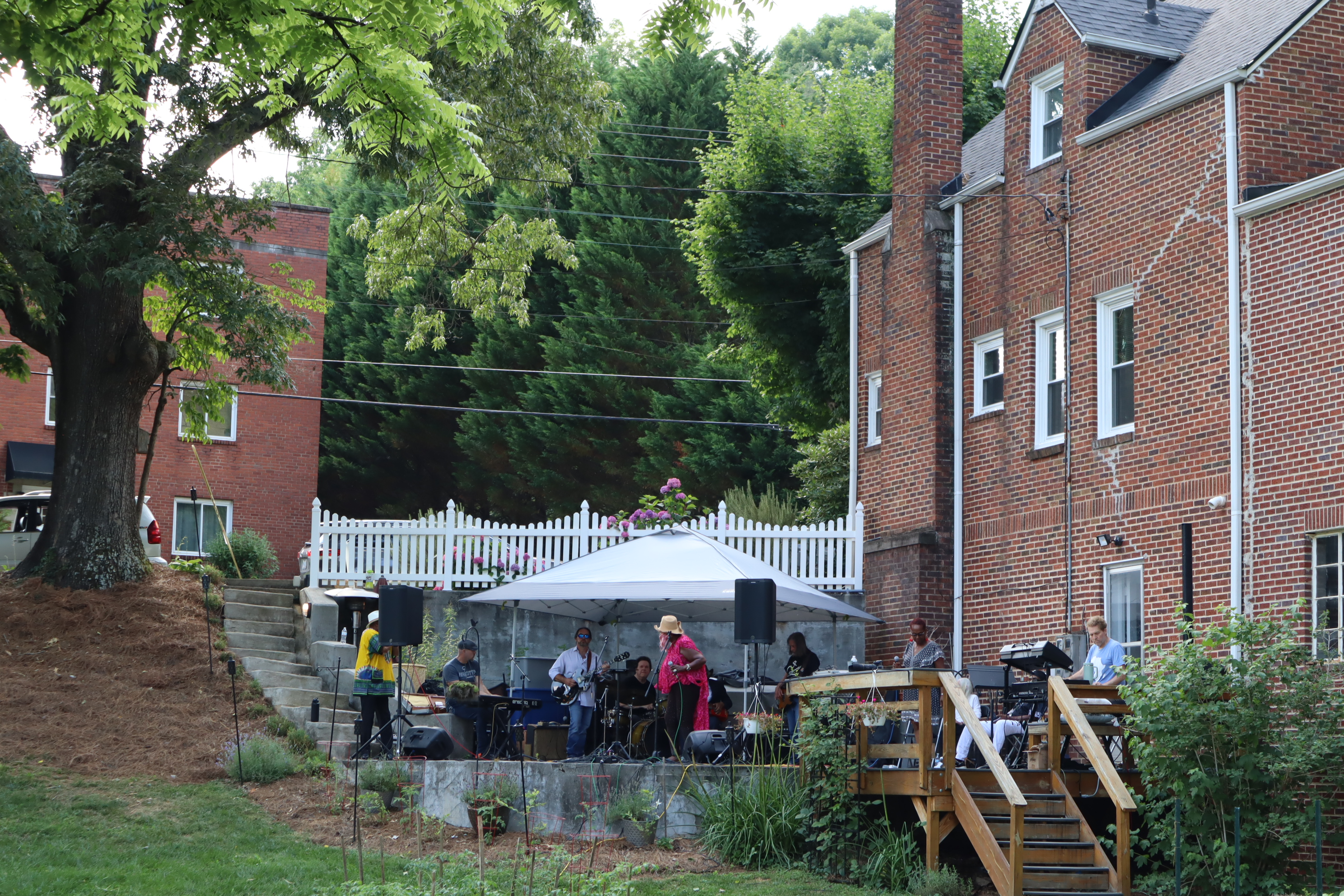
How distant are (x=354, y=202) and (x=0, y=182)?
2802 cm

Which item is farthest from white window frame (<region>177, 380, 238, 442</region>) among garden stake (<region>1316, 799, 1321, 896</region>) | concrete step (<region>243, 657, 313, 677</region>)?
garden stake (<region>1316, 799, 1321, 896</region>)

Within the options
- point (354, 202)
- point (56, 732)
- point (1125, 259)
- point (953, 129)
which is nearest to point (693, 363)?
point (354, 202)

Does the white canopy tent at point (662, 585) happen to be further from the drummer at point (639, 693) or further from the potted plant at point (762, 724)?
the potted plant at point (762, 724)

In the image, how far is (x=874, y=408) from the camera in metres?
21.6

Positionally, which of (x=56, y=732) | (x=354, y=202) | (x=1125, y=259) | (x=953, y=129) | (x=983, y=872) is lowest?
(x=983, y=872)

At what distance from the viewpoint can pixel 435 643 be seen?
1967 centimetres

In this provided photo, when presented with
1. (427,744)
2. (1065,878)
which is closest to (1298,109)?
(1065,878)

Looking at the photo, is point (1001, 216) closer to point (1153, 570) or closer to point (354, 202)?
point (1153, 570)

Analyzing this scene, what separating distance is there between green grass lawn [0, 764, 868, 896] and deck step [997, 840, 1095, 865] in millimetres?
1421

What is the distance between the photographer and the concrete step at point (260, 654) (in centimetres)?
1789

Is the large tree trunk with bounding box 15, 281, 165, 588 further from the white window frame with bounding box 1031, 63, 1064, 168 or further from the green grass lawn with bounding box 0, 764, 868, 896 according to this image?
the white window frame with bounding box 1031, 63, 1064, 168

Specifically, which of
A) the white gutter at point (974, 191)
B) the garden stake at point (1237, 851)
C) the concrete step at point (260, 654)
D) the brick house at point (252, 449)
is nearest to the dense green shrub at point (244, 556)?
the brick house at point (252, 449)

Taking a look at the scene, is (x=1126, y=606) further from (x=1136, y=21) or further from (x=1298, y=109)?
(x=1136, y=21)

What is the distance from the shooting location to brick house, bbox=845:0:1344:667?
14758mm
